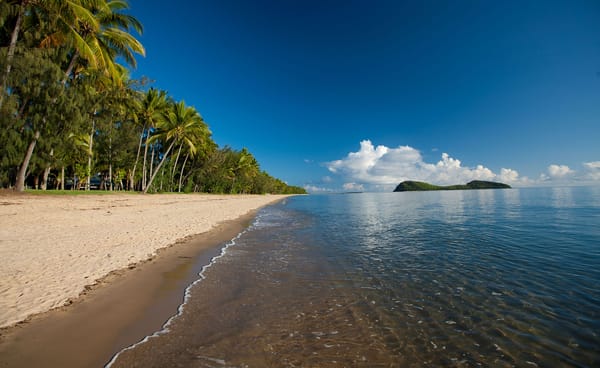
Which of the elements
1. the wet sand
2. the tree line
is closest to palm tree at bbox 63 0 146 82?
the tree line

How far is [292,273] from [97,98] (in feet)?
88.8

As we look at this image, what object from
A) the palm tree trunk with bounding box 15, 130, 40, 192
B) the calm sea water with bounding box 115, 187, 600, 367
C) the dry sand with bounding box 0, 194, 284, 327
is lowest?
the calm sea water with bounding box 115, 187, 600, 367

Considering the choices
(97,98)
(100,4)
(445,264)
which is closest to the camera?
(445,264)

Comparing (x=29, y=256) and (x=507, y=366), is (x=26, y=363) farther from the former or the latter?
(x=507, y=366)

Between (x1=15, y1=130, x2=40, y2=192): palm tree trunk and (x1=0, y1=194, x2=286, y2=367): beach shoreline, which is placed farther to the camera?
(x1=15, y1=130, x2=40, y2=192): palm tree trunk

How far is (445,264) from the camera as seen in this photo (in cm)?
654

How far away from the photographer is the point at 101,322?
11.7 ft

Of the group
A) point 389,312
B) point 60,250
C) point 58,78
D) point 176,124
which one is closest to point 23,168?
point 58,78

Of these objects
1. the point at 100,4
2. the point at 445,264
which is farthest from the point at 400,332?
the point at 100,4

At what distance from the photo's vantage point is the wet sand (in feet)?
9.23

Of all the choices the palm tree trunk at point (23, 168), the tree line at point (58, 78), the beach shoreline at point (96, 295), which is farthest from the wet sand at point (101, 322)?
the palm tree trunk at point (23, 168)

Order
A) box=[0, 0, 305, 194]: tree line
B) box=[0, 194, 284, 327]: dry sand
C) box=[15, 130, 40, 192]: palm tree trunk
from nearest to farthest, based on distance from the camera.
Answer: box=[0, 194, 284, 327]: dry sand < box=[0, 0, 305, 194]: tree line < box=[15, 130, 40, 192]: palm tree trunk

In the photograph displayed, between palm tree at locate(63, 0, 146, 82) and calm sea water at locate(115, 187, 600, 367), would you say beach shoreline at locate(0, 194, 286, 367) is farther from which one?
palm tree at locate(63, 0, 146, 82)

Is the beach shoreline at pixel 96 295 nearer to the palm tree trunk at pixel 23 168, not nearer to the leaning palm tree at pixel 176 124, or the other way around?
the palm tree trunk at pixel 23 168
